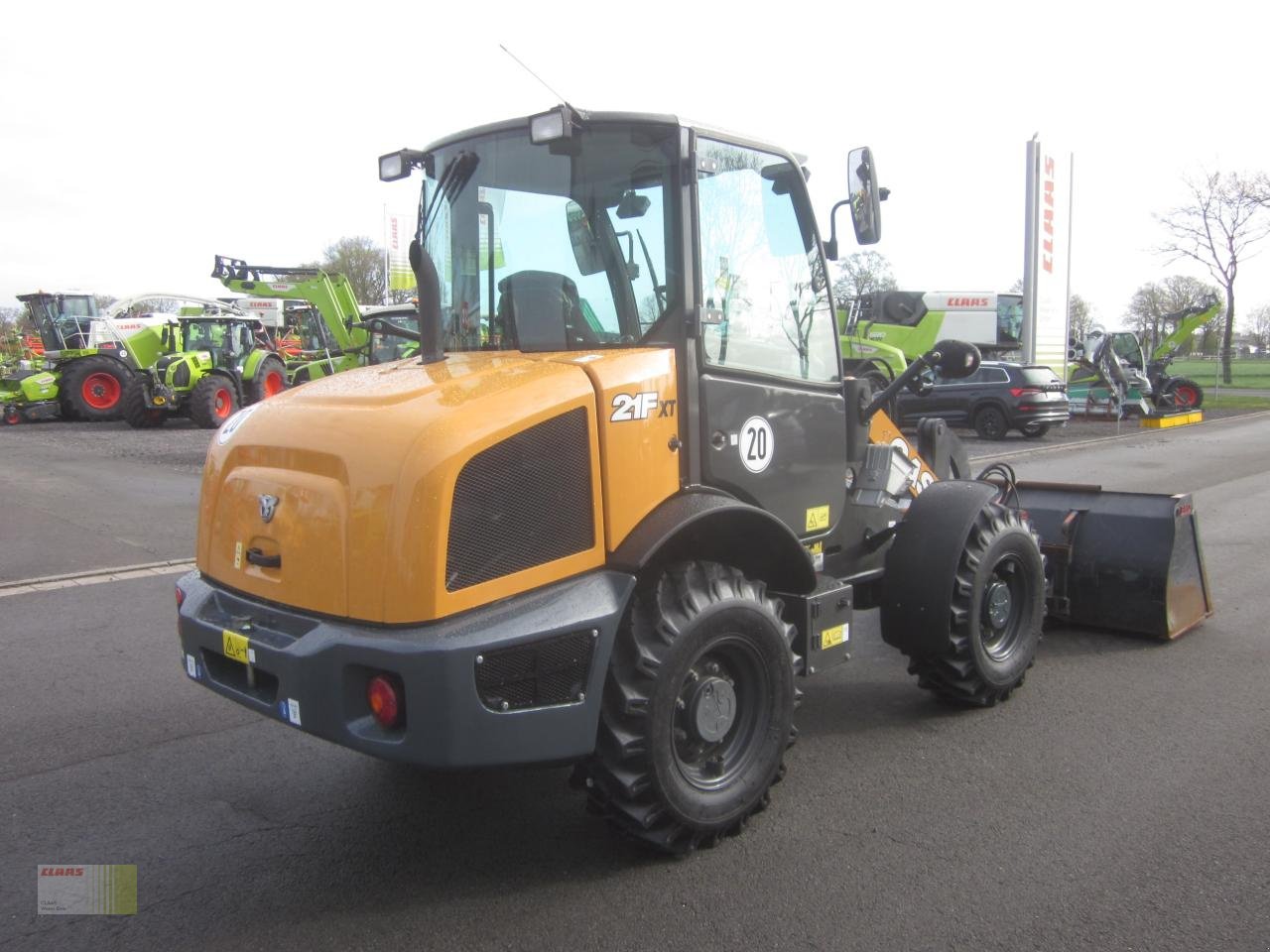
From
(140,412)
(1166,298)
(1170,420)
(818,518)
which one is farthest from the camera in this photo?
(1166,298)

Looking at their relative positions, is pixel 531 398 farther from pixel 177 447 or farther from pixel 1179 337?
pixel 1179 337

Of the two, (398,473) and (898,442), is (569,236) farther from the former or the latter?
(898,442)

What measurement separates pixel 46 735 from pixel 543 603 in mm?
2976

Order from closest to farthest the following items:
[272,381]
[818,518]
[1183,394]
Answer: [818,518]
[272,381]
[1183,394]

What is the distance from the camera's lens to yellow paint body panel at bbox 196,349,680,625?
2830mm

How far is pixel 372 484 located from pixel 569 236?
129cm

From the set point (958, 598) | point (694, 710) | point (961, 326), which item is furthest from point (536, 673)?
point (961, 326)

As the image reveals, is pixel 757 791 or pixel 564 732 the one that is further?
pixel 757 791

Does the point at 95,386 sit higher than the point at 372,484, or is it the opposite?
the point at 372,484

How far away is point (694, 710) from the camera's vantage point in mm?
3410

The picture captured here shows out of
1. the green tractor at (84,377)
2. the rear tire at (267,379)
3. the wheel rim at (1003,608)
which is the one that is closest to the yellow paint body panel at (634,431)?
the wheel rim at (1003,608)

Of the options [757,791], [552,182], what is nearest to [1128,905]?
[757,791]

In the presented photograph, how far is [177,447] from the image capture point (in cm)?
1789

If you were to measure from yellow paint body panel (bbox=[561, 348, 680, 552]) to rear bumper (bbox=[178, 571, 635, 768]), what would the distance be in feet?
0.84
